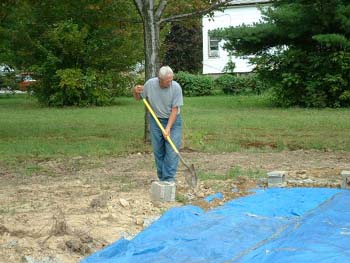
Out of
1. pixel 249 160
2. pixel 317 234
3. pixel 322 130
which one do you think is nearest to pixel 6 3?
pixel 249 160

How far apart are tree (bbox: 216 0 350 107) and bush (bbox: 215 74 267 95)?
9.07m

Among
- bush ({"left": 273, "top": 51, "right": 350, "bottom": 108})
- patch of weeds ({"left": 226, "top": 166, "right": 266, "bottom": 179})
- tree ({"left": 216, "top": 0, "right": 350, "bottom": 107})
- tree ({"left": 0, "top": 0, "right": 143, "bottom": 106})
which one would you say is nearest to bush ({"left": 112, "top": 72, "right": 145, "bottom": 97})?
tree ({"left": 0, "top": 0, "right": 143, "bottom": 106})

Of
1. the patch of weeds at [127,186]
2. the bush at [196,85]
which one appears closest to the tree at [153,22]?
the patch of weeds at [127,186]

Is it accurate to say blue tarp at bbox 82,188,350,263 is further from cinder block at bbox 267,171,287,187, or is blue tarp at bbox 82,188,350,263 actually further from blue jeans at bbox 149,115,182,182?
blue jeans at bbox 149,115,182,182

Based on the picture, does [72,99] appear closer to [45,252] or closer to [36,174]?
[36,174]

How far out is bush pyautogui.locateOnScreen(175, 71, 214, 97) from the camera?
117 ft

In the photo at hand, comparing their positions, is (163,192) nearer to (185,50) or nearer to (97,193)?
(97,193)

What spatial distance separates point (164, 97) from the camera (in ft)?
25.5

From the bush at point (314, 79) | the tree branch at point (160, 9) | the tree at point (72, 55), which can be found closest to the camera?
the tree branch at point (160, 9)

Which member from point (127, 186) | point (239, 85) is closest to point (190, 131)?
point (127, 186)

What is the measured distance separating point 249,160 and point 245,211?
398 cm

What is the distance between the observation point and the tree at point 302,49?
846 inches

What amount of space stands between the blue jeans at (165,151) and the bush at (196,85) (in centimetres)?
2797

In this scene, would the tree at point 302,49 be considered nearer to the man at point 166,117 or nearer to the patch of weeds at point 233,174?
the patch of weeds at point 233,174
